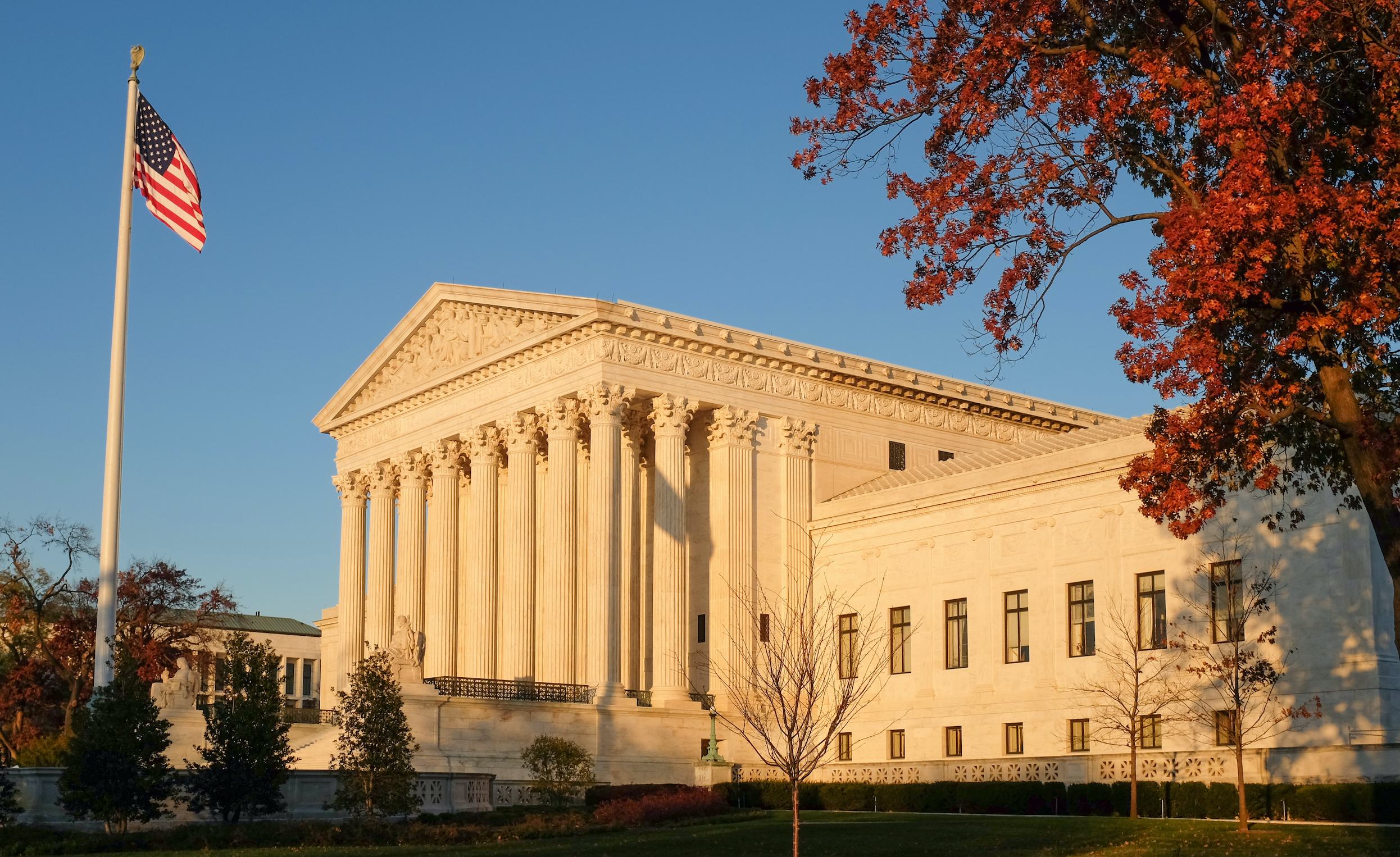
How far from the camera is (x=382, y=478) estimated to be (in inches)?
2689

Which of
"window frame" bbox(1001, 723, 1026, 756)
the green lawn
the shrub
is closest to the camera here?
the green lawn

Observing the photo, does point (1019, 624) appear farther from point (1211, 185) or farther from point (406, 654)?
point (1211, 185)

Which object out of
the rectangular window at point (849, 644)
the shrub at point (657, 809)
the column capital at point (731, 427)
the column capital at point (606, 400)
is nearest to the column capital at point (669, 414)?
the column capital at point (606, 400)

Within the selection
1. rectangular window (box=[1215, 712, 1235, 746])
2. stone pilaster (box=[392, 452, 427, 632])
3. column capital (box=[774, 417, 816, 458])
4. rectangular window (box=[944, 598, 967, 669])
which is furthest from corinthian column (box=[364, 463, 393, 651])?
rectangular window (box=[1215, 712, 1235, 746])

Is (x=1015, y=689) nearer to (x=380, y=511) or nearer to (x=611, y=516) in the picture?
(x=611, y=516)

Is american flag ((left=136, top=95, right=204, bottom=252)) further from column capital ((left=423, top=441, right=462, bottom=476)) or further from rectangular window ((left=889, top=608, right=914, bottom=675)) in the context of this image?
rectangular window ((left=889, top=608, right=914, bottom=675))

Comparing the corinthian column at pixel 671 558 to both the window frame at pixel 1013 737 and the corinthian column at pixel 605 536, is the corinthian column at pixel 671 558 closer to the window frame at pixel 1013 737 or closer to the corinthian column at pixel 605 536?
the corinthian column at pixel 605 536

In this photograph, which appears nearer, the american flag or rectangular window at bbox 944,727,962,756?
the american flag

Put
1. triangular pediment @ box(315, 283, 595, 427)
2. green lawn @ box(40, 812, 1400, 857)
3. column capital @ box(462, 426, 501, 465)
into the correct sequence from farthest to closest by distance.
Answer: column capital @ box(462, 426, 501, 465) → triangular pediment @ box(315, 283, 595, 427) → green lawn @ box(40, 812, 1400, 857)

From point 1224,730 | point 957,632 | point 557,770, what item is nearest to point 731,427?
point 957,632

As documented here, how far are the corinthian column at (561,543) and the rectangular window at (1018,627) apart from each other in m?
15.5

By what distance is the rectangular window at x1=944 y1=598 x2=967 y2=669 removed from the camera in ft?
174

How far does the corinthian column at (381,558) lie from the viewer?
68250 mm

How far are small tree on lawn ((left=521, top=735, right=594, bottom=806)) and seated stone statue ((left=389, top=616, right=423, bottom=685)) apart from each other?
486 cm
